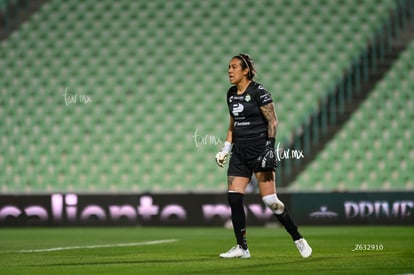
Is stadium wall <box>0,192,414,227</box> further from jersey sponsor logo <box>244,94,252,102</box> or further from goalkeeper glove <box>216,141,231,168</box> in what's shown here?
jersey sponsor logo <box>244,94,252,102</box>

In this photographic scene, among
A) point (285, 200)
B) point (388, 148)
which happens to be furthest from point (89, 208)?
point (388, 148)

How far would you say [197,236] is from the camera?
14.4 metres

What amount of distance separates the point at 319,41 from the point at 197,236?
8086 mm

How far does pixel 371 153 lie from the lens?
1933cm

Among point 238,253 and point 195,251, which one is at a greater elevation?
point 238,253

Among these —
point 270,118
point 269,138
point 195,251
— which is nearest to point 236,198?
point 269,138

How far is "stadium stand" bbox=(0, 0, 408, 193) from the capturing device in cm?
1969

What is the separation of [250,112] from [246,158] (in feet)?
1.50

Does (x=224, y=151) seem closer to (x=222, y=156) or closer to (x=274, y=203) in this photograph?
(x=222, y=156)

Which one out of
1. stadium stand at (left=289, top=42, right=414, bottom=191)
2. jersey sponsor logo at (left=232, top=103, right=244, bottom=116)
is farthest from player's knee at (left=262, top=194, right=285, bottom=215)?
stadium stand at (left=289, top=42, right=414, bottom=191)

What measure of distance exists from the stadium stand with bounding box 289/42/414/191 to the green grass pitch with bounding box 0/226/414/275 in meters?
2.61

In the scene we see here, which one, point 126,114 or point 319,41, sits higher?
point 319,41

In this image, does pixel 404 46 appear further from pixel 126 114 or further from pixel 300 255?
pixel 300 255

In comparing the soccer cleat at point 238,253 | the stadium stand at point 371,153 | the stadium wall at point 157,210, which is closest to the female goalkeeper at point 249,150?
the soccer cleat at point 238,253
